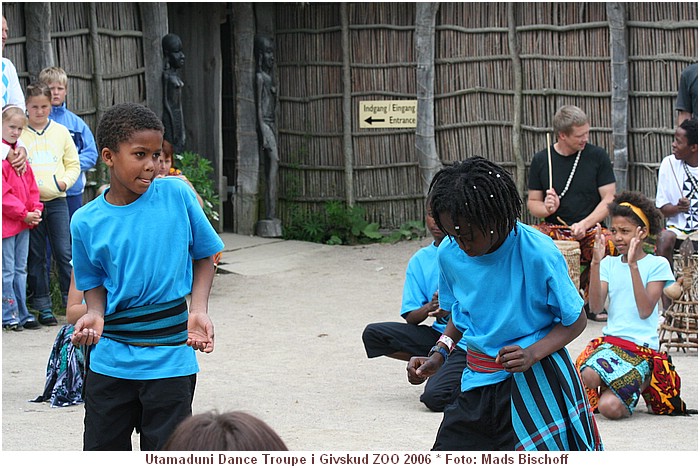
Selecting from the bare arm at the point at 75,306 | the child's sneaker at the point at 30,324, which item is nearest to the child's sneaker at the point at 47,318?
the child's sneaker at the point at 30,324

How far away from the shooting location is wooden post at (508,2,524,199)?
1099cm

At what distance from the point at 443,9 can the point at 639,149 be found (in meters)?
2.57

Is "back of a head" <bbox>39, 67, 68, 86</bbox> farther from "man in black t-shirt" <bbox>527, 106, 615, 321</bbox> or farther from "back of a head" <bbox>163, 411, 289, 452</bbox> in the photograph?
"back of a head" <bbox>163, 411, 289, 452</bbox>

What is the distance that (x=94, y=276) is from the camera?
352cm

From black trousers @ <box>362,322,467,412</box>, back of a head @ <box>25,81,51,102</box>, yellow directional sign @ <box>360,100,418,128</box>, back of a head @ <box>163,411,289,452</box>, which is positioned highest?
back of a head @ <box>25,81,51,102</box>

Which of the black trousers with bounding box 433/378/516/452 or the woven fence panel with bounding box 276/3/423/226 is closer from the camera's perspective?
the black trousers with bounding box 433/378/516/452

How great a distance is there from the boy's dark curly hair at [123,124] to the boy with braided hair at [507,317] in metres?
0.99

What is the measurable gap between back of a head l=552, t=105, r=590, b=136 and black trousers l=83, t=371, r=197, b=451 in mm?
5263

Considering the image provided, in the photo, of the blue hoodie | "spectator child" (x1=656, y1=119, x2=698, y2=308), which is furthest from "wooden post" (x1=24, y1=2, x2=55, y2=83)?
"spectator child" (x1=656, y1=119, x2=698, y2=308)

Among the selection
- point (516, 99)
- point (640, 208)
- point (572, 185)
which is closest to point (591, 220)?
point (572, 185)

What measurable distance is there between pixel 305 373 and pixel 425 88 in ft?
18.4

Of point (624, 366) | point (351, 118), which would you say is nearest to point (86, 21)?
point (351, 118)

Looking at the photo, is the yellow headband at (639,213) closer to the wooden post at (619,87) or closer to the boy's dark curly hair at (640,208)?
the boy's dark curly hair at (640,208)
